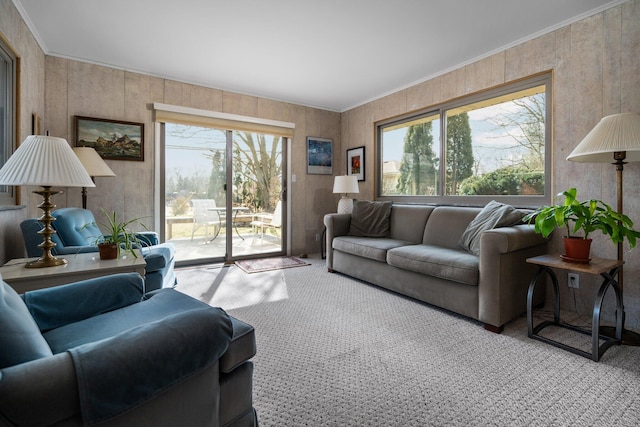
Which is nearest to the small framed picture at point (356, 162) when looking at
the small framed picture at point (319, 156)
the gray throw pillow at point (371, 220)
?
the small framed picture at point (319, 156)

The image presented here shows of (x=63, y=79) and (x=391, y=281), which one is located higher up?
(x=63, y=79)

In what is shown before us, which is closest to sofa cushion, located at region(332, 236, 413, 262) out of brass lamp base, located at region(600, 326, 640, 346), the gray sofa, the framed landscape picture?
the gray sofa

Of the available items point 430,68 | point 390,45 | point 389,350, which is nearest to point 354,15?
point 390,45

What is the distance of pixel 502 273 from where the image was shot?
2.24 m

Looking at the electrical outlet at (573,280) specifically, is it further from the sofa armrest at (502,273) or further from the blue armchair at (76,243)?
the blue armchair at (76,243)

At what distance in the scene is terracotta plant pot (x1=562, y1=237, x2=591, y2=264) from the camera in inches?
79.7

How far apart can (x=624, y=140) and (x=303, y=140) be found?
3.84 m

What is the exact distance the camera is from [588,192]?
101 inches

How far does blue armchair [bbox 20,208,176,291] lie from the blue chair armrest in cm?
95

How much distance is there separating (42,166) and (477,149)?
3743mm

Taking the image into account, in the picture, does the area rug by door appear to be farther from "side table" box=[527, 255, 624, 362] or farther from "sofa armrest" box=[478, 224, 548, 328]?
"side table" box=[527, 255, 624, 362]

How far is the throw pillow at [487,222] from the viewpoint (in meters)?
2.56

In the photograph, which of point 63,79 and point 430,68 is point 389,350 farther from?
point 63,79

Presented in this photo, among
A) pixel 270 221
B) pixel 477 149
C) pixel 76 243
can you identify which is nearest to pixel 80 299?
pixel 76 243
